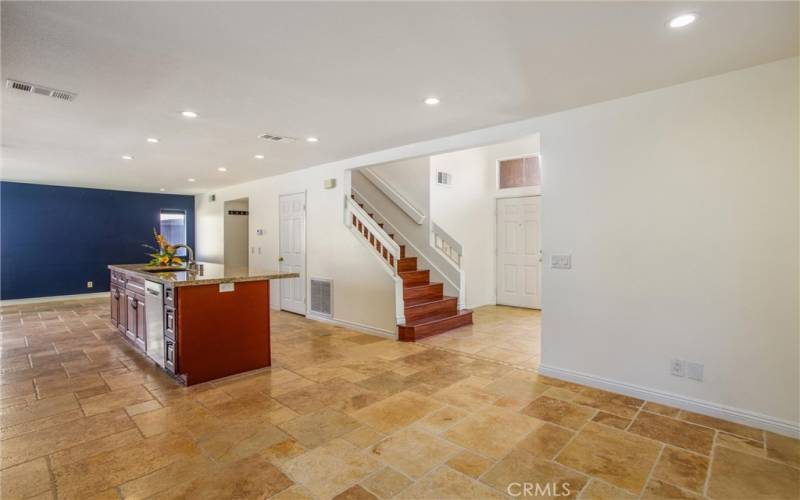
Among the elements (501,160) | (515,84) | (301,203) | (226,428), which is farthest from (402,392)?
(501,160)

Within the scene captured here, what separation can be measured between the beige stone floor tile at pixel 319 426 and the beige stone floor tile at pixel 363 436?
0.05 meters

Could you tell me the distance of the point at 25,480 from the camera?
81.7 inches

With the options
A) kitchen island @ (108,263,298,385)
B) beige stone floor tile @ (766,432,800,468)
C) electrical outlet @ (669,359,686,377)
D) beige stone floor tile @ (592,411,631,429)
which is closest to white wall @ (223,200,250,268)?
kitchen island @ (108,263,298,385)

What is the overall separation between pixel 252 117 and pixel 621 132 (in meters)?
3.30

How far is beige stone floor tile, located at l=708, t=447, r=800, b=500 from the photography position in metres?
1.96

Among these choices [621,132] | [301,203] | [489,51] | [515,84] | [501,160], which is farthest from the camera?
[501,160]

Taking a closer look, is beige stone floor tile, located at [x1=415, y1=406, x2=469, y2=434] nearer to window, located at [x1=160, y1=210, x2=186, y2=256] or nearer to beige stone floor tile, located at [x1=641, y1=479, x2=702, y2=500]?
beige stone floor tile, located at [x1=641, y1=479, x2=702, y2=500]

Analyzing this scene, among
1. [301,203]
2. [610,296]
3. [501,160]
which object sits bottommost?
[610,296]

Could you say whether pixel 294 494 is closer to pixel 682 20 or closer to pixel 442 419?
pixel 442 419

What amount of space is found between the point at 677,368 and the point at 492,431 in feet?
5.16

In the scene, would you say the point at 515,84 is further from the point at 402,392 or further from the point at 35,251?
the point at 35,251

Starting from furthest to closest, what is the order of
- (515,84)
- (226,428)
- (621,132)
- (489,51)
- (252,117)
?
1. (252,117)
2. (621,132)
3. (515,84)
4. (226,428)
5. (489,51)

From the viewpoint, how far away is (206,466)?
2.20 meters

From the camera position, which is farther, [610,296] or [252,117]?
[252,117]
